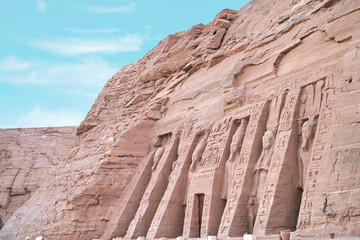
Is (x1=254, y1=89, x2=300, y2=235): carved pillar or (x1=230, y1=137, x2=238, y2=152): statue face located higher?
(x1=230, y1=137, x2=238, y2=152): statue face

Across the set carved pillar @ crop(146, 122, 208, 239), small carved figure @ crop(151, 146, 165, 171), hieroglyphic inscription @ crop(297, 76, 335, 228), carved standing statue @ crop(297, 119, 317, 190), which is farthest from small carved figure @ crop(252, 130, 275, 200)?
small carved figure @ crop(151, 146, 165, 171)

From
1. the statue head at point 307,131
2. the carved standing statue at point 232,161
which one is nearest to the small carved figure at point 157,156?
the carved standing statue at point 232,161

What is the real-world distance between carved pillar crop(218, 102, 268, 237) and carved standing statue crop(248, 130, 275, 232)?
0.13 meters

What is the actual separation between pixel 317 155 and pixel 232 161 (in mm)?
3454

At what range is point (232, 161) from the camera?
45.1 ft

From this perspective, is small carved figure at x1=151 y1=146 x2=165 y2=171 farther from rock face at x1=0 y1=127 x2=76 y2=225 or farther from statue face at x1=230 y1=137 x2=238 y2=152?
rock face at x1=0 y1=127 x2=76 y2=225

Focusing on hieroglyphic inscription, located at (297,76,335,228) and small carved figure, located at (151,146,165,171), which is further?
small carved figure, located at (151,146,165,171)

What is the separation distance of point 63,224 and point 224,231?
7305 mm

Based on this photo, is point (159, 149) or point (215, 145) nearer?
point (215, 145)

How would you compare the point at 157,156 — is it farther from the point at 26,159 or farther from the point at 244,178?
the point at 26,159

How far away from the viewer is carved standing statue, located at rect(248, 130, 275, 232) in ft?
40.1

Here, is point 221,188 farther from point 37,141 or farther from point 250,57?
point 37,141

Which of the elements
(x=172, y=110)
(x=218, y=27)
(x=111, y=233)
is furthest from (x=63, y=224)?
(x=218, y=27)

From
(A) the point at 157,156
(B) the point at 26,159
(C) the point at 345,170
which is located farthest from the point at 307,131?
(B) the point at 26,159
